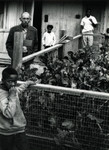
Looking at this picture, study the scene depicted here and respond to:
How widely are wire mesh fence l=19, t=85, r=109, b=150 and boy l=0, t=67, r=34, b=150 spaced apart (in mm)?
756

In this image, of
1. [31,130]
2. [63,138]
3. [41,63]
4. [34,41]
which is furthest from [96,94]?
[34,41]

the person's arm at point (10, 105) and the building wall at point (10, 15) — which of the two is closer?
the person's arm at point (10, 105)

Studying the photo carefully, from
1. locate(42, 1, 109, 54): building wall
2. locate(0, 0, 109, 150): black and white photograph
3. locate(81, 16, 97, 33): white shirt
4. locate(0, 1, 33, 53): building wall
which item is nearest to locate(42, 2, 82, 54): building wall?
locate(42, 1, 109, 54): building wall

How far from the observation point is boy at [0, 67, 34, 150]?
4.37 metres

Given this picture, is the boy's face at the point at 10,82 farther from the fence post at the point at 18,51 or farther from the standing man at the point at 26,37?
the standing man at the point at 26,37

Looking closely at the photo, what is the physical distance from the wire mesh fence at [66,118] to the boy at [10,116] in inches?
29.8

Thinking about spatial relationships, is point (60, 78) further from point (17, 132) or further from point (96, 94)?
point (17, 132)

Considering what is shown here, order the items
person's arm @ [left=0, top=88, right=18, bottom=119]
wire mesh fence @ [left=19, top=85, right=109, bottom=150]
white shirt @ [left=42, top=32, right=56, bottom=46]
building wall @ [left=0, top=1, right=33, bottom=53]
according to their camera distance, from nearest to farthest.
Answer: person's arm @ [left=0, top=88, right=18, bottom=119] < wire mesh fence @ [left=19, top=85, right=109, bottom=150] < white shirt @ [left=42, top=32, right=56, bottom=46] < building wall @ [left=0, top=1, right=33, bottom=53]

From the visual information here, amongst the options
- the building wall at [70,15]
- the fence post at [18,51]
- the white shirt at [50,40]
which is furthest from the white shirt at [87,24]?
the fence post at [18,51]

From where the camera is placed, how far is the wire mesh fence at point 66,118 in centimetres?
505

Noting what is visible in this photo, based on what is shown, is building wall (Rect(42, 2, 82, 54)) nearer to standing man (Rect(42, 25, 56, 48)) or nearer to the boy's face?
standing man (Rect(42, 25, 56, 48))

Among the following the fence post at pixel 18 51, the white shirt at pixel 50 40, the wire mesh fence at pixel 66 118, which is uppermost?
the white shirt at pixel 50 40

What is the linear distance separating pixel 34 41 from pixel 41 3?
22.4ft

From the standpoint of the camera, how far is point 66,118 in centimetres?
527
